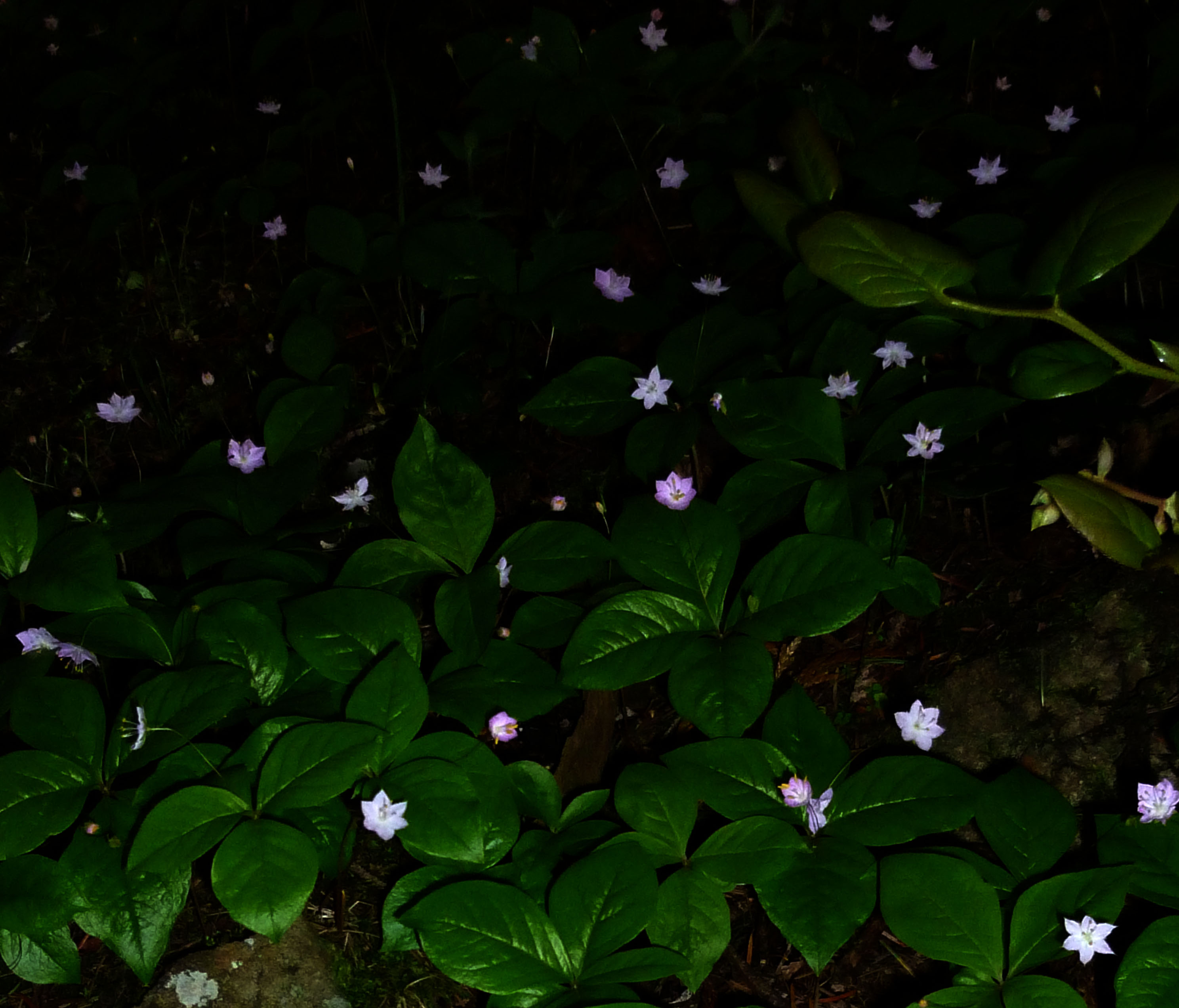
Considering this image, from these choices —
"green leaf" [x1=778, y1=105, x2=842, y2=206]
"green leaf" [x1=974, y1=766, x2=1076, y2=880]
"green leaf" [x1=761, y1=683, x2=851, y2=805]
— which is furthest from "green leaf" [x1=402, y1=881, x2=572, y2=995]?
"green leaf" [x1=778, y1=105, x2=842, y2=206]

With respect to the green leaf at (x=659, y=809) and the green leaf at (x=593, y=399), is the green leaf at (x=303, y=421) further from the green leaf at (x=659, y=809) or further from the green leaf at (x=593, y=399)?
the green leaf at (x=659, y=809)

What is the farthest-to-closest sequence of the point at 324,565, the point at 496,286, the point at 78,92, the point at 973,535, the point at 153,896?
1. the point at 78,92
2. the point at 496,286
3. the point at 973,535
4. the point at 324,565
5. the point at 153,896

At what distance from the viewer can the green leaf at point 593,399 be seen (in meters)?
2.04

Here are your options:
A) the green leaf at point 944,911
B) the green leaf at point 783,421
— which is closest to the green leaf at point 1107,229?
the green leaf at point 783,421

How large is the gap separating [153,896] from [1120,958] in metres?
1.59

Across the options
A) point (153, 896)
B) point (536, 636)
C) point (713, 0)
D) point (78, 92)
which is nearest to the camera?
point (153, 896)

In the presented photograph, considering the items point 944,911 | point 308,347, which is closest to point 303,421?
point 308,347

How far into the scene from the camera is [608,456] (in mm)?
2396

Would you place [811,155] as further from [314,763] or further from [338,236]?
[338,236]

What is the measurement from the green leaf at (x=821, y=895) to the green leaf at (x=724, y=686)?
0.23m

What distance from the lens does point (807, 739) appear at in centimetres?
162

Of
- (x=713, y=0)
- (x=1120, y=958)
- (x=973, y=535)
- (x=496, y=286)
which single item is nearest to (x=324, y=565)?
(x=496, y=286)

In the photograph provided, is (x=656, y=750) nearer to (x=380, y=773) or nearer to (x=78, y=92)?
(x=380, y=773)

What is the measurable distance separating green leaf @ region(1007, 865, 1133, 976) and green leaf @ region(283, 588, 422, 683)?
3.60ft
